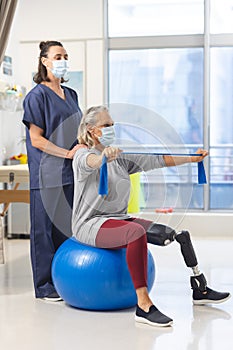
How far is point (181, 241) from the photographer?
3.21 metres

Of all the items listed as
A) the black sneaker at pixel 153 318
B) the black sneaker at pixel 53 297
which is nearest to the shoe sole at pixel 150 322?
the black sneaker at pixel 153 318

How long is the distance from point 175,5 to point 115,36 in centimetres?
63

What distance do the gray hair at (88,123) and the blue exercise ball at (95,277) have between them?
501 millimetres

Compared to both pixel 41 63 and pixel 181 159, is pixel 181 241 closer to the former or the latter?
pixel 181 159

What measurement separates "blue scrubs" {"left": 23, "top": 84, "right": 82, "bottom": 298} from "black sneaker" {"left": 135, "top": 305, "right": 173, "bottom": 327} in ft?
2.26

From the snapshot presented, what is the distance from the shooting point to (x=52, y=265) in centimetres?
327

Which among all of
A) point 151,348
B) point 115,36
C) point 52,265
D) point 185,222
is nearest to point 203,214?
point 185,222

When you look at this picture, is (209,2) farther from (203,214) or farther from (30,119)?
(30,119)

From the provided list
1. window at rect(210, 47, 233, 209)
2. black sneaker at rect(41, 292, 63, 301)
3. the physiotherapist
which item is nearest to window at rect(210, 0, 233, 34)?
window at rect(210, 47, 233, 209)

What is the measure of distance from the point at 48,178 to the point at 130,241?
675 mm

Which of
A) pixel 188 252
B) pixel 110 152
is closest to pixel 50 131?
pixel 110 152

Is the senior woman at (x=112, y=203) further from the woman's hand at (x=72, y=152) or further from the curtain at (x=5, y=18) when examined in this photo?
the curtain at (x=5, y=18)

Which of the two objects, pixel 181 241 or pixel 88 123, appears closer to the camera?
pixel 88 123

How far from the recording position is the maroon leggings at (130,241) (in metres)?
2.93
